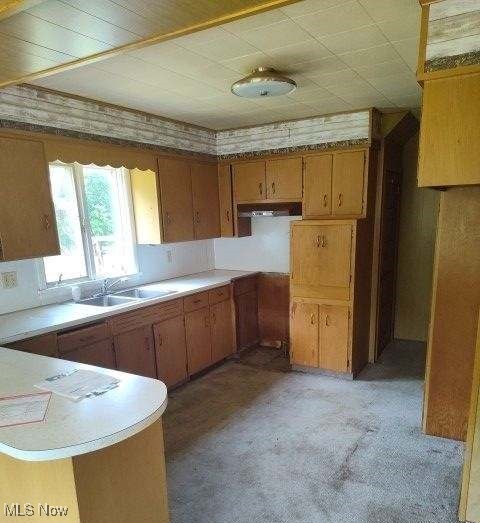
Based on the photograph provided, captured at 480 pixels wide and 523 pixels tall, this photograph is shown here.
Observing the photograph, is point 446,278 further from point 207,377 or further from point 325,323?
point 207,377

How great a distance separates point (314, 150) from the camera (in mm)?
3645

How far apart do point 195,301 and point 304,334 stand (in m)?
1.14

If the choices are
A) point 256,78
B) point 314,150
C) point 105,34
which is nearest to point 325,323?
point 314,150

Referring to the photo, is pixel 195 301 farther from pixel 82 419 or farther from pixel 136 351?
pixel 82 419

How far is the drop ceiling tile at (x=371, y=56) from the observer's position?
2.10 meters

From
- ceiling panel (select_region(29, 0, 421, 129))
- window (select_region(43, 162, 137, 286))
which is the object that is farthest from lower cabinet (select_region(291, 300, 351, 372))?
ceiling panel (select_region(29, 0, 421, 129))

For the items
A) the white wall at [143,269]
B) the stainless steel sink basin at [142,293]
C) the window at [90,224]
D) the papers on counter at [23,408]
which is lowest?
the stainless steel sink basin at [142,293]

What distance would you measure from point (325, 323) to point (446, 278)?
1.38 metres

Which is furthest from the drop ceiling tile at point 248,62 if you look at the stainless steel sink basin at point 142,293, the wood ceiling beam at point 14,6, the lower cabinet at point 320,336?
the lower cabinet at point 320,336

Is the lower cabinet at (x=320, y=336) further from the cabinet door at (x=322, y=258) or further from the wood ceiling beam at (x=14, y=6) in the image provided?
the wood ceiling beam at (x=14, y=6)

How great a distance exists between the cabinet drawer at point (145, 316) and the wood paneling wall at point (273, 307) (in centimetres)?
130

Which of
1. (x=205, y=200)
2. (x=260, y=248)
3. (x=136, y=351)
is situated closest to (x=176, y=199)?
(x=205, y=200)

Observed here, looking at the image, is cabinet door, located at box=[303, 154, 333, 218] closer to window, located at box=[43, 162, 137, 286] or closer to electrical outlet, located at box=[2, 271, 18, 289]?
window, located at box=[43, 162, 137, 286]

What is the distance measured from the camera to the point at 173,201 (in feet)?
11.9
